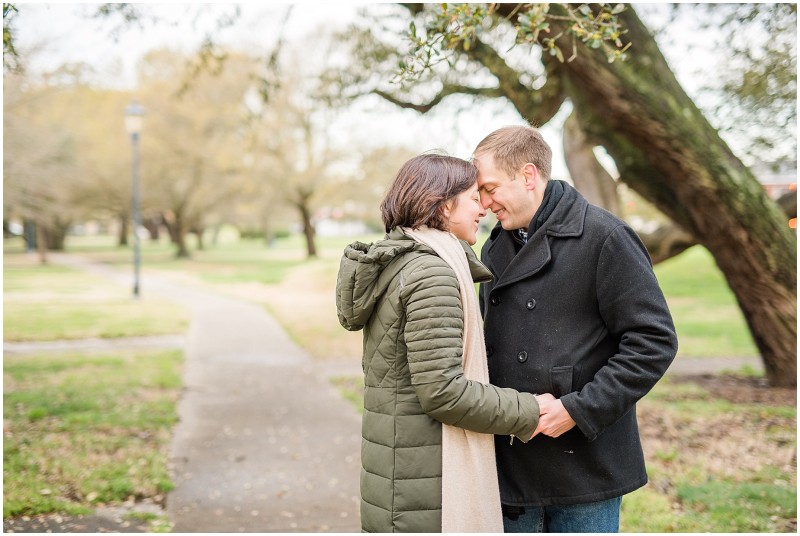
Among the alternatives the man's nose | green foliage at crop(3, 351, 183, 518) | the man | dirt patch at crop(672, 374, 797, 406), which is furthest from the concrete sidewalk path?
dirt patch at crop(672, 374, 797, 406)

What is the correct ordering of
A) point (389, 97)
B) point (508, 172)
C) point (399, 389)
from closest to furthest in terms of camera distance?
point (399, 389) → point (508, 172) → point (389, 97)

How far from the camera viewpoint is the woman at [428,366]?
2.24m

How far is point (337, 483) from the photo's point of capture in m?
5.56

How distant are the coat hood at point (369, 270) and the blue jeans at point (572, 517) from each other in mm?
913

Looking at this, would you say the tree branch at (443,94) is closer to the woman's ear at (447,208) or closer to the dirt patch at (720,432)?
the dirt patch at (720,432)

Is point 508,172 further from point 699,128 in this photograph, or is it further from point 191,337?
point 191,337

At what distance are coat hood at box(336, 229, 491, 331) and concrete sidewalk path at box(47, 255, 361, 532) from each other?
275 centimetres

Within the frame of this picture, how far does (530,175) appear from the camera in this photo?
257cm

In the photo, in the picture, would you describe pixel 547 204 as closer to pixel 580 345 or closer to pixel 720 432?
pixel 580 345

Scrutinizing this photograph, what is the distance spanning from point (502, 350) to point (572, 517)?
64 centimetres

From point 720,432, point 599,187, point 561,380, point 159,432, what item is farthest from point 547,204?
point 599,187

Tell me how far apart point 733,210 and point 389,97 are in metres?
4.33

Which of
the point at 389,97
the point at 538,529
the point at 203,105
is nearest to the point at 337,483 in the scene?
the point at 538,529

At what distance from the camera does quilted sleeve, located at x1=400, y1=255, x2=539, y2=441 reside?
2215 millimetres
